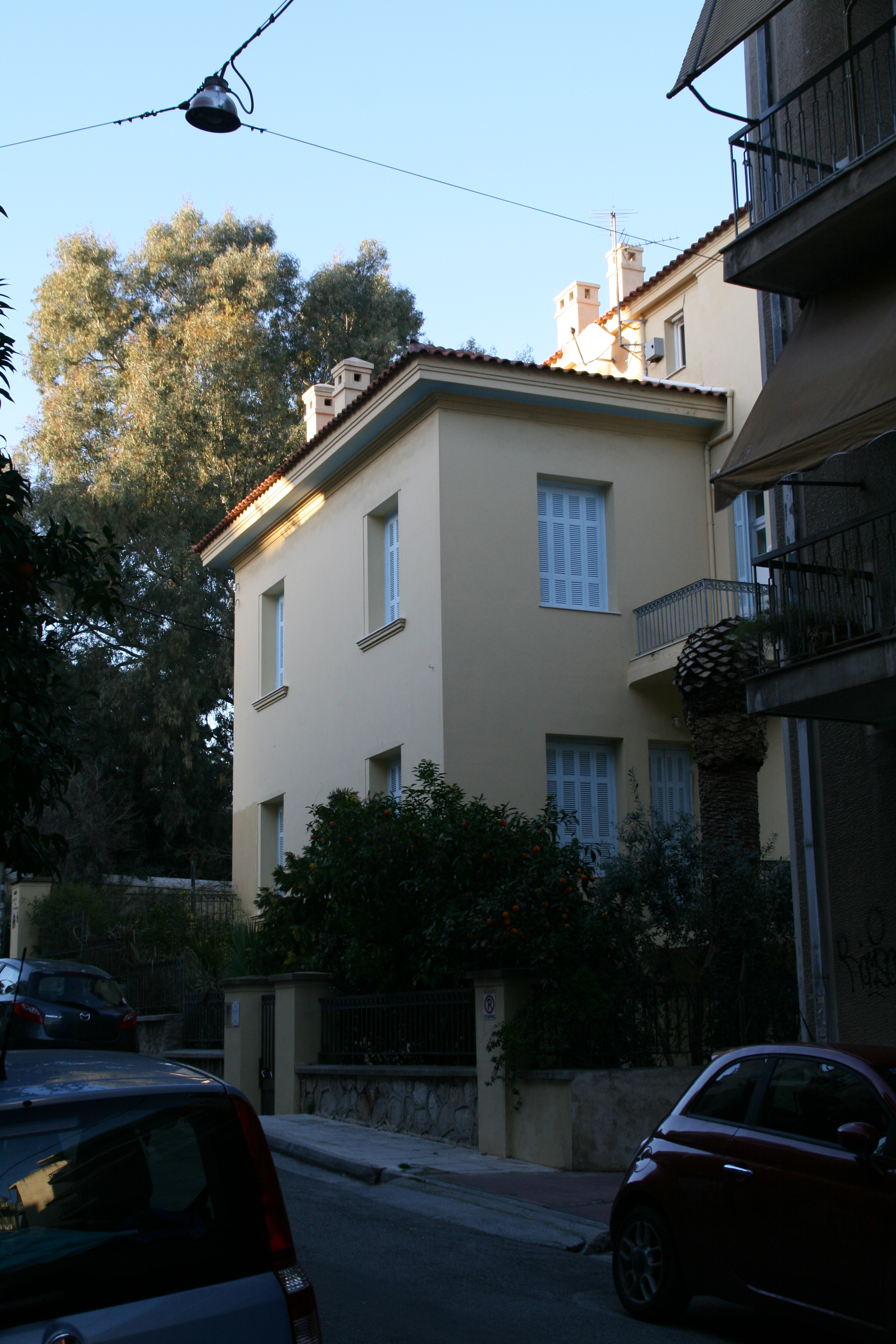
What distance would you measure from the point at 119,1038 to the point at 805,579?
8839 millimetres

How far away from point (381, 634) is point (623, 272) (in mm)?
10317

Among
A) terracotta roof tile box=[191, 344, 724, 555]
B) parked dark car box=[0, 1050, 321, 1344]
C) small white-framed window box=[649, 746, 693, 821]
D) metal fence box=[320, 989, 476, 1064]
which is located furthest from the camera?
small white-framed window box=[649, 746, 693, 821]

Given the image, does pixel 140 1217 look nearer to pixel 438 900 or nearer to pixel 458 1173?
pixel 458 1173

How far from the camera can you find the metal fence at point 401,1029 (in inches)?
524

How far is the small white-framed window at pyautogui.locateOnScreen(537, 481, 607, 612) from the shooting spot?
19.2m

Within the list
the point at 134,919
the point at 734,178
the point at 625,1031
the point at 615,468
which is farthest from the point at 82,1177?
the point at 134,919

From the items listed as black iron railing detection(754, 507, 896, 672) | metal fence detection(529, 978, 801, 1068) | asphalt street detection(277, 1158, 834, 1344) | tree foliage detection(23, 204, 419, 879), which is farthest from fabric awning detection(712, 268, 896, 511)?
tree foliage detection(23, 204, 419, 879)

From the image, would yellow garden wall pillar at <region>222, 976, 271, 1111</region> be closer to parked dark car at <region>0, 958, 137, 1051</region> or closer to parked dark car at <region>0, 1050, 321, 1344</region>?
parked dark car at <region>0, 958, 137, 1051</region>

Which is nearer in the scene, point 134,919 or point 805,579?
point 805,579

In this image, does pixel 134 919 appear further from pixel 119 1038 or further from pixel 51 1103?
pixel 51 1103

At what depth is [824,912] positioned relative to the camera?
10.8 meters

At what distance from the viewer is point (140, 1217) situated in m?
3.21

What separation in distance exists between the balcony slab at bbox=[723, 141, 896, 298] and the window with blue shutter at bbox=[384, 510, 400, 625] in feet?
30.8

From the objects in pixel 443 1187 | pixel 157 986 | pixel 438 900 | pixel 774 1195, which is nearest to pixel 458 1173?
pixel 443 1187
